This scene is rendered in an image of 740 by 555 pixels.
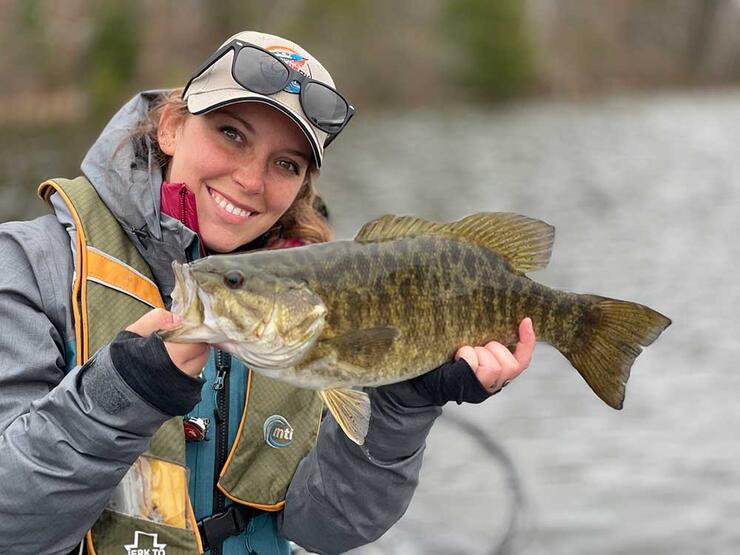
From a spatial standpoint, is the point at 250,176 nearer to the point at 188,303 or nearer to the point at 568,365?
the point at 188,303

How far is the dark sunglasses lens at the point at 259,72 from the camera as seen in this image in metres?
3.02

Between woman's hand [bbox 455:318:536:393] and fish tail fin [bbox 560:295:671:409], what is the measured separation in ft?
0.72

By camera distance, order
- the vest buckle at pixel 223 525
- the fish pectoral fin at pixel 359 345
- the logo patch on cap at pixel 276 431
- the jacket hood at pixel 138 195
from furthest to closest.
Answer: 1. the logo patch on cap at pixel 276 431
2. the vest buckle at pixel 223 525
3. the jacket hood at pixel 138 195
4. the fish pectoral fin at pixel 359 345

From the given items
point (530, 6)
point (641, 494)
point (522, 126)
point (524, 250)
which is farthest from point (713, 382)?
point (530, 6)

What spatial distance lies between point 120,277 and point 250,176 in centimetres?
53

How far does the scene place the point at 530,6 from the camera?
78438 mm

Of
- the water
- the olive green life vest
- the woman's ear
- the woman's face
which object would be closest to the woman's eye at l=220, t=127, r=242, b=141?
the woman's face

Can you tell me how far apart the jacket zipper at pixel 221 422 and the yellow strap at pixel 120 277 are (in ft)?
1.01

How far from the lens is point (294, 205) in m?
3.56

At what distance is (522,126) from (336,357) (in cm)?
4509

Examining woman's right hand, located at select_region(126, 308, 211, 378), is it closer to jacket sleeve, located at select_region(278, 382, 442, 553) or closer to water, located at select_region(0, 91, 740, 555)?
jacket sleeve, located at select_region(278, 382, 442, 553)

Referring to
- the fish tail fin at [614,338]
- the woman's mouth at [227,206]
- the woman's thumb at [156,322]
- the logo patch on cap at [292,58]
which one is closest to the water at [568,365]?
the fish tail fin at [614,338]

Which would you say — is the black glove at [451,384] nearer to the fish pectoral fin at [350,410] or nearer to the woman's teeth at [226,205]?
the fish pectoral fin at [350,410]

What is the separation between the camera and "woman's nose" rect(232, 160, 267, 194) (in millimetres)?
3037
